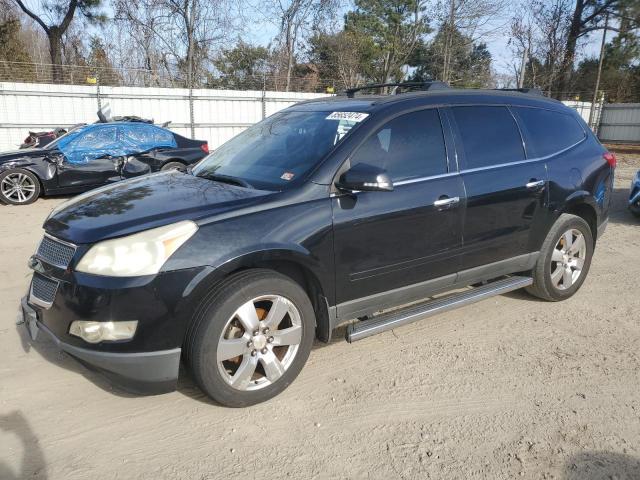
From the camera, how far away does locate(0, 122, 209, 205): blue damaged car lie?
366 inches

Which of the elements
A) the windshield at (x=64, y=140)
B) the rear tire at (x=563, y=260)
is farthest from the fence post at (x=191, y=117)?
the rear tire at (x=563, y=260)

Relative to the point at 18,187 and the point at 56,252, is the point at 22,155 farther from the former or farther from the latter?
the point at 56,252

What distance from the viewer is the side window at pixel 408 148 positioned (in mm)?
3344

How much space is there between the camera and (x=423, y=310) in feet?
11.7

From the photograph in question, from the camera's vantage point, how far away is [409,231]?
338cm

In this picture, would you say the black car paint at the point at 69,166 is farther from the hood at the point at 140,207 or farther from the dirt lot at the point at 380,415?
the dirt lot at the point at 380,415

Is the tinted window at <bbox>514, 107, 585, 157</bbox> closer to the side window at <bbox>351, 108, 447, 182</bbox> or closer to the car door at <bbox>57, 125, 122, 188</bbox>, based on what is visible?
the side window at <bbox>351, 108, 447, 182</bbox>

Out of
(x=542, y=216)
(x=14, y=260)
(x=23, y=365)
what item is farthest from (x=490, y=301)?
(x=14, y=260)

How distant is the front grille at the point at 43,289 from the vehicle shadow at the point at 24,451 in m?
0.67

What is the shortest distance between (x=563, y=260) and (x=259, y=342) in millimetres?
3001

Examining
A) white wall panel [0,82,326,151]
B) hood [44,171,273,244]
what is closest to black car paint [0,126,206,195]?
hood [44,171,273,244]

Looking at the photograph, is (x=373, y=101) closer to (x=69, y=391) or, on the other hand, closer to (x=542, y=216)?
(x=542, y=216)

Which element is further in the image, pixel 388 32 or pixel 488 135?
pixel 388 32

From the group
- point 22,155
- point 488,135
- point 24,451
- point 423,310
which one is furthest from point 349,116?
point 22,155
